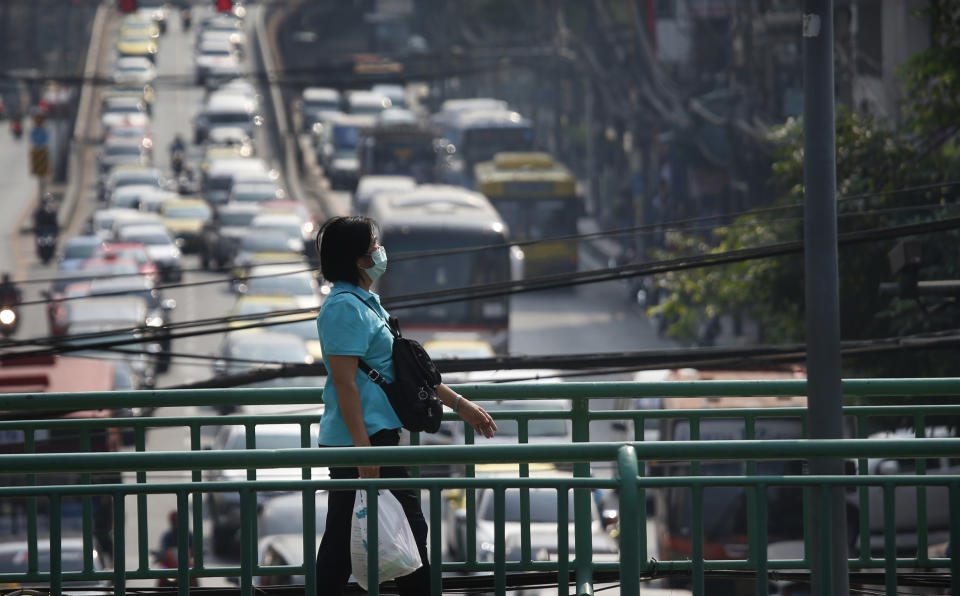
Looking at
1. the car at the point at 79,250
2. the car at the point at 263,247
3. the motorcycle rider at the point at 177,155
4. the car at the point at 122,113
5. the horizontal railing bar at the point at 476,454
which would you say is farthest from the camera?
the car at the point at 122,113

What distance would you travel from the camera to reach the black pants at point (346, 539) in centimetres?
555

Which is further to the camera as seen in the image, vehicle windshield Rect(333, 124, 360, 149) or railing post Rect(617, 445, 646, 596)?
vehicle windshield Rect(333, 124, 360, 149)

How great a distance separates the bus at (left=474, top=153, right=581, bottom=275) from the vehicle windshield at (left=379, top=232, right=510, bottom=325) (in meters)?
10.8

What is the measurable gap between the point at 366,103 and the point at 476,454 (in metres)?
60.0

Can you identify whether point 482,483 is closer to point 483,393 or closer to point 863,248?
point 483,393

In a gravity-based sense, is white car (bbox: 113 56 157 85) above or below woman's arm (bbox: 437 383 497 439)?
above

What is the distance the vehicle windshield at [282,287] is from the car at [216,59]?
37821mm

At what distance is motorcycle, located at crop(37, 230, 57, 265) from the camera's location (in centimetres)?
4272

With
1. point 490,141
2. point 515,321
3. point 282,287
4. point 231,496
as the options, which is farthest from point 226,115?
point 231,496

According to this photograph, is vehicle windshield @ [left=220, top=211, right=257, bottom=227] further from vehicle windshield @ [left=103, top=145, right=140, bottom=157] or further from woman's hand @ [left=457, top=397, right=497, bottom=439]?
woman's hand @ [left=457, top=397, right=497, bottom=439]

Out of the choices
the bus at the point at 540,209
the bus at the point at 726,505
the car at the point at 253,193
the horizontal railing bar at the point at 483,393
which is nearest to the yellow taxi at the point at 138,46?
the car at the point at 253,193

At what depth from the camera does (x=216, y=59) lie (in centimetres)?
7162

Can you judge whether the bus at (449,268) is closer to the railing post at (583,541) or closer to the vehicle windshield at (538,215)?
the vehicle windshield at (538,215)

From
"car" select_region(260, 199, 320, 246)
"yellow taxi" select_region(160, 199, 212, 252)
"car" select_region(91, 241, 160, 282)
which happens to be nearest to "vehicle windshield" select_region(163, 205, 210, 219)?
"yellow taxi" select_region(160, 199, 212, 252)
